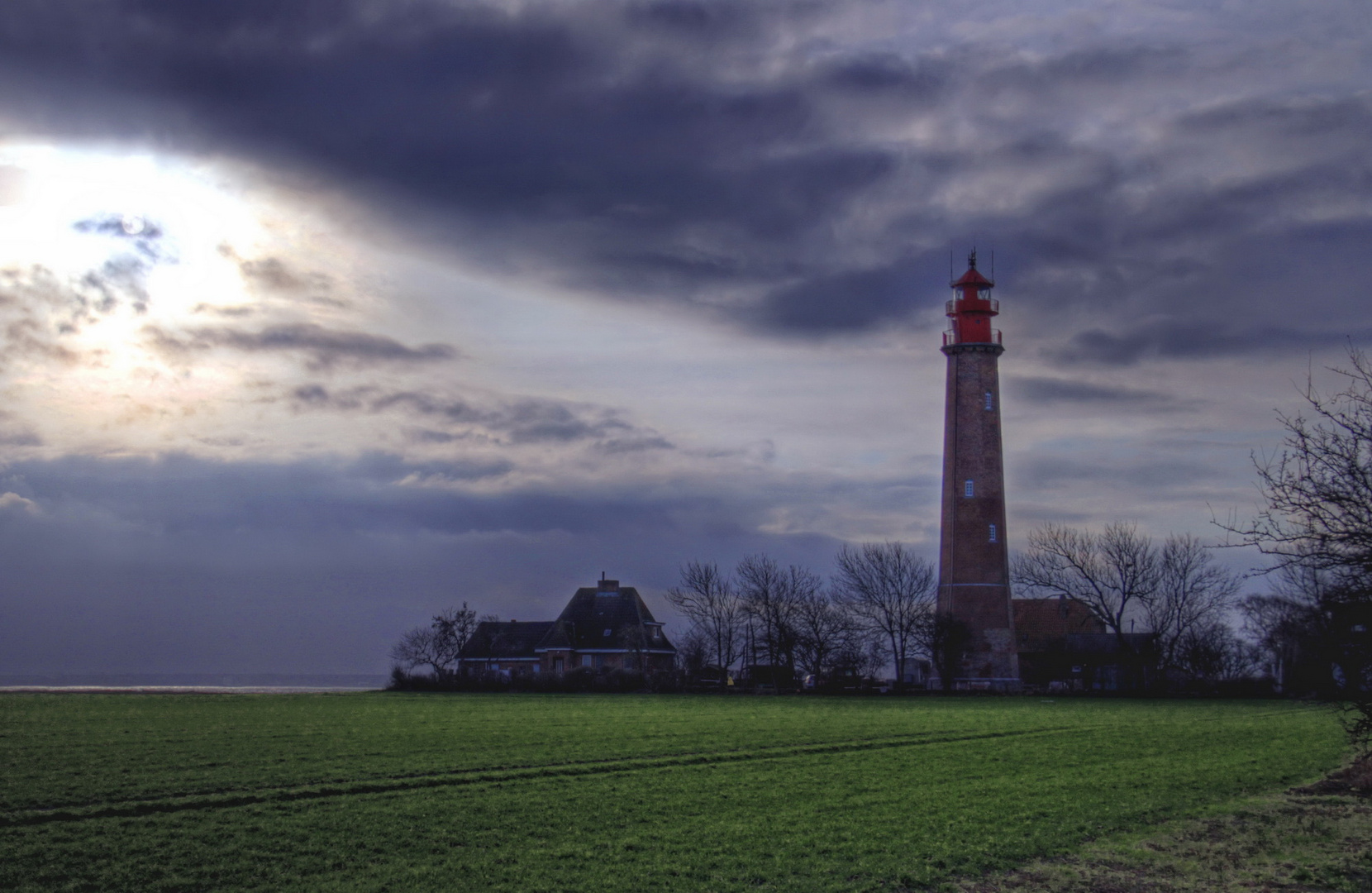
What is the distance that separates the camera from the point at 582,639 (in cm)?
9069

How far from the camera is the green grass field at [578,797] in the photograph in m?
12.7

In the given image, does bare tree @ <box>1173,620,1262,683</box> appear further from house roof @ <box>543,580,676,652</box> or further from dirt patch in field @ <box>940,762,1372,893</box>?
dirt patch in field @ <box>940,762,1372,893</box>

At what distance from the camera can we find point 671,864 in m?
13.1

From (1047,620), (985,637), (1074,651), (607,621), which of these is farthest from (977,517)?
(607,621)

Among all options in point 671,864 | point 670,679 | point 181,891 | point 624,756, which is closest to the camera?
point 181,891

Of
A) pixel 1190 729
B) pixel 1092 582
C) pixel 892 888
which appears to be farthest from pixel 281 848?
pixel 1092 582

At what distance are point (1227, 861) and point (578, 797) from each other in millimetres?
9774

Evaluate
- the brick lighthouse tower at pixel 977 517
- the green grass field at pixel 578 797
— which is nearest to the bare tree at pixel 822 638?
the brick lighthouse tower at pixel 977 517

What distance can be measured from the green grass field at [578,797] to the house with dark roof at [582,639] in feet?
177

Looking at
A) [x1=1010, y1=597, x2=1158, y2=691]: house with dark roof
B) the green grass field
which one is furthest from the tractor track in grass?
[x1=1010, y1=597, x2=1158, y2=691]: house with dark roof

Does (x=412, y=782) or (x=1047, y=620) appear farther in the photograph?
(x=1047, y=620)

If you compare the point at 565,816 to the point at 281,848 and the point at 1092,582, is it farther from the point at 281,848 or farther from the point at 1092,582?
the point at 1092,582

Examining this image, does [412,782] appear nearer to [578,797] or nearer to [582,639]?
[578,797]

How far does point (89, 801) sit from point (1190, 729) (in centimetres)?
3198
